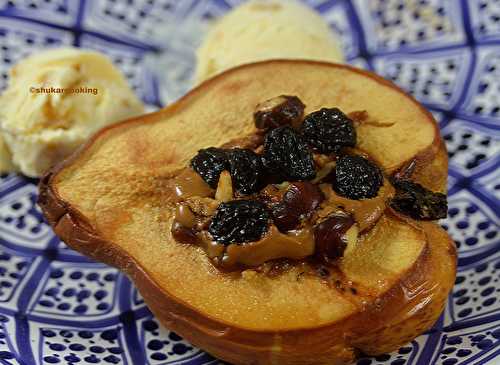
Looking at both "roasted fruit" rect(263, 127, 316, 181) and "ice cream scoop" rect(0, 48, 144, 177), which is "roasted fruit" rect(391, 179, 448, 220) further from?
"ice cream scoop" rect(0, 48, 144, 177)

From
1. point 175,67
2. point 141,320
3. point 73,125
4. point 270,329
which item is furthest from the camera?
point 175,67

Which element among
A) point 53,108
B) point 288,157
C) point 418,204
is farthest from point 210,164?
point 53,108

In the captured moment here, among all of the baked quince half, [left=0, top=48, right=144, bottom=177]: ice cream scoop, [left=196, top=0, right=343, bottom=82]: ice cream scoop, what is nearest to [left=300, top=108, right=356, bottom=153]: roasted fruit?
the baked quince half

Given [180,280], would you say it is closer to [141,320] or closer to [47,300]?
[141,320]

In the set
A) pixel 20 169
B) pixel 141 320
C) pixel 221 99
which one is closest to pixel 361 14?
pixel 221 99

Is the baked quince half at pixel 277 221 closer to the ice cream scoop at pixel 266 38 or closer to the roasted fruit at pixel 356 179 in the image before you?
the roasted fruit at pixel 356 179
